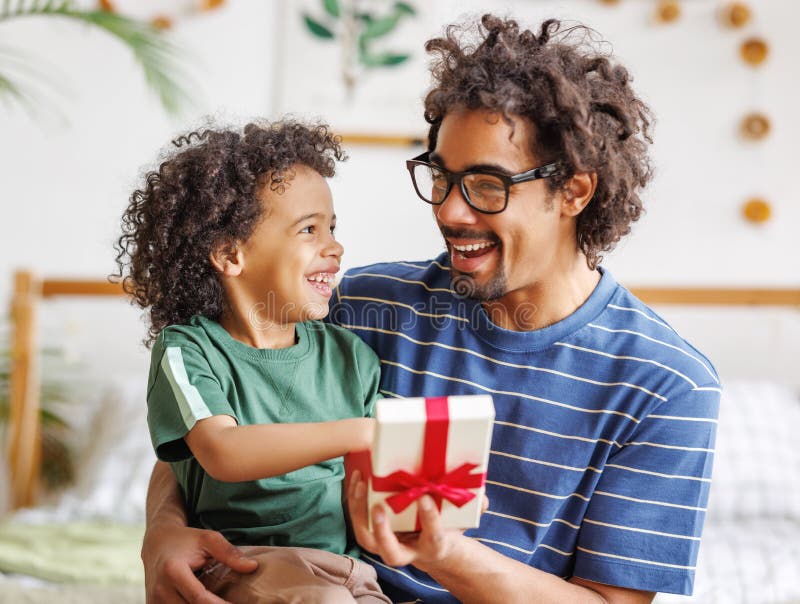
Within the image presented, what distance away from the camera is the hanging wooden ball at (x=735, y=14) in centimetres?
300

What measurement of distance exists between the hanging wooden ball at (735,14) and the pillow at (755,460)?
1.22 m

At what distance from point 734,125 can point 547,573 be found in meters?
2.18

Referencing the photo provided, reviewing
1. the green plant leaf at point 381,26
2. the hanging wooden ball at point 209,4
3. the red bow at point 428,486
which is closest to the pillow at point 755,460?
the green plant leaf at point 381,26

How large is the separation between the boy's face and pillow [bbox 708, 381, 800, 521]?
5.23 ft

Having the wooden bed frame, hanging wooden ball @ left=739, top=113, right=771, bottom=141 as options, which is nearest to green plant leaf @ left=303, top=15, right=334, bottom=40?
the wooden bed frame

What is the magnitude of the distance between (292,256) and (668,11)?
2.08 metres

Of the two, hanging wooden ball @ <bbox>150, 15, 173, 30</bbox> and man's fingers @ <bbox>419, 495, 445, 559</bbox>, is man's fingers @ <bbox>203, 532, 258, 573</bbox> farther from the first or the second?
hanging wooden ball @ <bbox>150, 15, 173, 30</bbox>

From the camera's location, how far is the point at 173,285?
1.50 meters

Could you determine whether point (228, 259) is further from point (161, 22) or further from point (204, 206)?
point (161, 22)

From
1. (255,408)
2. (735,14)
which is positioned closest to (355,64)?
(735,14)

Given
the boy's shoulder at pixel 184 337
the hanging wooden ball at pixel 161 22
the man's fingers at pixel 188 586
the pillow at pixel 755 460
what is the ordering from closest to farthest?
the man's fingers at pixel 188 586 → the boy's shoulder at pixel 184 337 → the pillow at pixel 755 460 → the hanging wooden ball at pixel 161 22

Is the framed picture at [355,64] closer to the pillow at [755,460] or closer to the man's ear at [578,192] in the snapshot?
the pillow at [755,460]

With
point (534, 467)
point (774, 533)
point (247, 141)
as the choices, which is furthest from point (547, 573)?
point (774, 533)

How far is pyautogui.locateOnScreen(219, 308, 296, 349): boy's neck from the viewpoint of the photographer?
4.82ft
